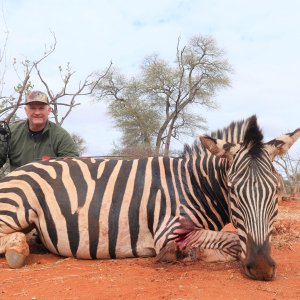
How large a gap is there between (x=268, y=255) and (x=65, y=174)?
1769 millimetres

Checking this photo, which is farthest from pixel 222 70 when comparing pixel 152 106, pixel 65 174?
pixel 65 174

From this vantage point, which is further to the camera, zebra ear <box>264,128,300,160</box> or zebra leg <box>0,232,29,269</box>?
zebra leg <box>0,232,29,269</box>

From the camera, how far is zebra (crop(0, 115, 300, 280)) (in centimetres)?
296

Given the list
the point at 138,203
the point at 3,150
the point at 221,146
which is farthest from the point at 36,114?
the point at 221,146

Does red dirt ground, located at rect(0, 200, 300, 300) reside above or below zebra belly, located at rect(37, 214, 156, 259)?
below

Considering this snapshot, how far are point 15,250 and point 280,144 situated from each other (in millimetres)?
1940

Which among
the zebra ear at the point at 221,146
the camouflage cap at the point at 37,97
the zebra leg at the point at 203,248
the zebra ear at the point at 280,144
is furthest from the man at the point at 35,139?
the zebra ear at the point at 280,144

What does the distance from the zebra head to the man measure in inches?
96.5

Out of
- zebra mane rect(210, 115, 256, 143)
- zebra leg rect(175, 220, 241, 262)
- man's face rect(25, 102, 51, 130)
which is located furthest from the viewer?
man's face rect(25, 102, 51, 130)

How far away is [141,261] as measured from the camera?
3.12 metres

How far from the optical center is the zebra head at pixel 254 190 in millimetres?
2455

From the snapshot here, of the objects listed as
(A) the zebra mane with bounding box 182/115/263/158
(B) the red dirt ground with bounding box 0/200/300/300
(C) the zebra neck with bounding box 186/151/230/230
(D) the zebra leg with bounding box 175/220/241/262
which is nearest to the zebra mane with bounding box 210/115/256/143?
(A) the zebra mane with bounding box 182/115/263/158

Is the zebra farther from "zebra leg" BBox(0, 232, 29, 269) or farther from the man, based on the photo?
the man

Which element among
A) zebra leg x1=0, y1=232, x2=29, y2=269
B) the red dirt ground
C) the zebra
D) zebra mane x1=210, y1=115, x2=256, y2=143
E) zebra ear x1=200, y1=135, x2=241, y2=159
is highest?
zebra mane x1=210, y1=115, x2=256, y2=143
